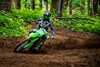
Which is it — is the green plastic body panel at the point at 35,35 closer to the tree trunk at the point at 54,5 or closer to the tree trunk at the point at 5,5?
the tree trunk at the point at 5,5

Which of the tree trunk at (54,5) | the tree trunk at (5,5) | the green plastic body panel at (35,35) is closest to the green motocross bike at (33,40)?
the green plastic body panel at (35,35)

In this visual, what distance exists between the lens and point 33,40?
11109 mm

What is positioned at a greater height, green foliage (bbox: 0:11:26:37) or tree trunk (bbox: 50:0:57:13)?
tree trunk (bbox: 50:0:57:13)

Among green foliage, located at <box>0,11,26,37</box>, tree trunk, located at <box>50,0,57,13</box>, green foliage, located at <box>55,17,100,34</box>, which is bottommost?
green foliage, located at <box>55,17,100,34</box>

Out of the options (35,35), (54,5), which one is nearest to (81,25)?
(54,5)

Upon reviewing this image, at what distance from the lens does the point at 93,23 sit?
2370 cm

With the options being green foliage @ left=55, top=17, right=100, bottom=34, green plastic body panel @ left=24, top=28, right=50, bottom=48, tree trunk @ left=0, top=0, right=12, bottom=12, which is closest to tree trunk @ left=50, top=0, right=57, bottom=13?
green foliage @ left=55, top=17, right=100, bottom=34

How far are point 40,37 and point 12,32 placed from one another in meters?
4.39

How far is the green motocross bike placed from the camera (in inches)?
428

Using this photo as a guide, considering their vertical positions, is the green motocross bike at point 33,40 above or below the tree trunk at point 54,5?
below

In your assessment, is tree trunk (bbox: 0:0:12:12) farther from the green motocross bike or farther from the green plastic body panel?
the green plastic body panel

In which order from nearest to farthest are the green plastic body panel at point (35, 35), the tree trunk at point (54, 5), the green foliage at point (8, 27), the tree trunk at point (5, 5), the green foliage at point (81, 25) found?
the green plastic body panel at point (35, 35) → the green foliage at point (8, 27) → the tree trunk at point (5, 5) → the green foliage at point (81, 25) → the tree trunk at point (54, 5)

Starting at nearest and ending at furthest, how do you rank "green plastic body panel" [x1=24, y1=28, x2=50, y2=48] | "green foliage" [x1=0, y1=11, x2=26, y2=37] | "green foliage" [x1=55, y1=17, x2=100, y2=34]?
"green plastic body panel" [x1=24, y1=28, x2=50, y2=48] < "green foliage" [x1=0, y1=11, x2=26, y2=37] < "green foliage" [x1=55, y1=17, x2=100, y2=34]

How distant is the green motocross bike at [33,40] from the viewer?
10865mm
